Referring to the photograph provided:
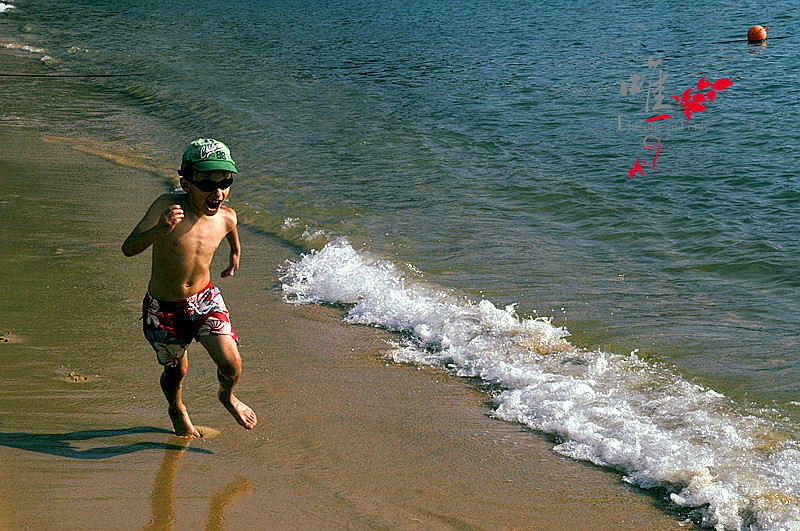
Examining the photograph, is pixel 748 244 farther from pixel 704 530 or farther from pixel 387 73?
pixel 387 73

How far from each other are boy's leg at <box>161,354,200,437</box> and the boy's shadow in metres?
0.11

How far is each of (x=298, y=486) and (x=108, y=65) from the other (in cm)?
1746

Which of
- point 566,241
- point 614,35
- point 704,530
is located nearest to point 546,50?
point 614,35

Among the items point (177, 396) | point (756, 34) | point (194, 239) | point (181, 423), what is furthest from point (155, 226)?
point (756, 34)

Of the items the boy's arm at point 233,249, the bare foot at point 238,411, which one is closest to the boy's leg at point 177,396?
the bare foot at point 238,411

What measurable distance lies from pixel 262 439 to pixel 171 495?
69cm

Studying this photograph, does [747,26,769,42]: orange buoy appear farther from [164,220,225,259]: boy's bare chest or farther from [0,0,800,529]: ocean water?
[164,220,225,259]: boy's bare chest

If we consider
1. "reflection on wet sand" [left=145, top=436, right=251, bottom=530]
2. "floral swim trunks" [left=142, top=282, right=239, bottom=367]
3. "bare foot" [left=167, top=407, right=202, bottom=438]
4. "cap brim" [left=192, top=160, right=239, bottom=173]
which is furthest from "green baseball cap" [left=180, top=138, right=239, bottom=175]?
"reflection on wet sand" [left=145, top=436, right=251, bottom=530]

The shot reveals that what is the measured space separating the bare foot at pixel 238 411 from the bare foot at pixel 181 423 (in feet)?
0.82

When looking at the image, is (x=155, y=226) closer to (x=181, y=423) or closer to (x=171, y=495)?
(x=181, y=423)

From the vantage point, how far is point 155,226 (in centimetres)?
355

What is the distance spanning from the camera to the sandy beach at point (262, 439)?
3418 mm

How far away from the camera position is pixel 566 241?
7.94 m

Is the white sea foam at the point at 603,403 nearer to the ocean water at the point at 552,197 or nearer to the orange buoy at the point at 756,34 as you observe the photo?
the ocean water at the point at 552,197
